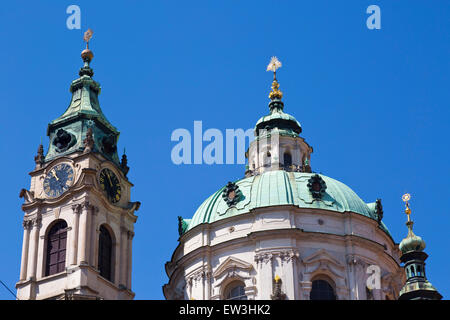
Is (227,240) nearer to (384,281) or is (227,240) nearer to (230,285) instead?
(230,285)

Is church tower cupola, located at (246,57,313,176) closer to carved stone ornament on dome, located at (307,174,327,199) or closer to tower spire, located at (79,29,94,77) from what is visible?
carved stone ornament on dome, located at (307,174,327,199)

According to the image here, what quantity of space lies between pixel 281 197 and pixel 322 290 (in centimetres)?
579

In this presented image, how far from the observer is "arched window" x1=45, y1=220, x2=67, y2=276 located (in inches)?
2010

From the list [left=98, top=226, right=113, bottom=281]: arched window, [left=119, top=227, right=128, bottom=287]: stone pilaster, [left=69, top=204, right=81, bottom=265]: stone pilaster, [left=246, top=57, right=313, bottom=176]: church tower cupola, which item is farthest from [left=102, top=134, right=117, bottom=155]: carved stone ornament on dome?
[left=246, top=57, right=313, bottom=176]: church tower cupola

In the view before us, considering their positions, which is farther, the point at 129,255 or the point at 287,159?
the point at 287,159

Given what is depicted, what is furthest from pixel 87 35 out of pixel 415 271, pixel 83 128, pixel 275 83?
pixel 415 271

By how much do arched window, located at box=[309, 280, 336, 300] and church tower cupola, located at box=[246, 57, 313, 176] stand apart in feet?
30.1

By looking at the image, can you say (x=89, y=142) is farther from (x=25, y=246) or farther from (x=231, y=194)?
(x=231, y=194)

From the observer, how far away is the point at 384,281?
5566cm

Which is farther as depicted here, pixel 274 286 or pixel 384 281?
pixel 384 281

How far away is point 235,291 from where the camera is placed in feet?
180
